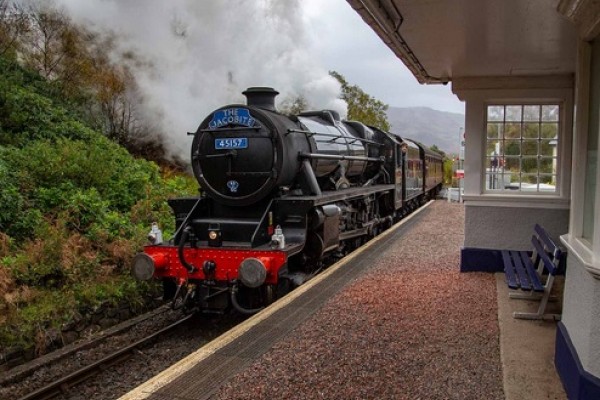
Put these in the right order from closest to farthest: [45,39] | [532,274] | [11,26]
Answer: [532,274], [11,26], [45,39]

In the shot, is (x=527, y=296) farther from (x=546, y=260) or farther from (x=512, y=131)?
(x=512, y=131)

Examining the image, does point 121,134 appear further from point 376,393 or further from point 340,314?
point 376,393

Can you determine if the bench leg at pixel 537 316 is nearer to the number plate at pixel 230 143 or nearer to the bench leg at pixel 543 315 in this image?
the bench leg at pixel 543 315

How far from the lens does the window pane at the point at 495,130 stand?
24.7 ft

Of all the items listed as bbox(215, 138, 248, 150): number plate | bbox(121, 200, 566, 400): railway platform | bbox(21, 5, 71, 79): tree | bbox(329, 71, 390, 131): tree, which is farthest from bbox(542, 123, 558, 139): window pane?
bbox(329, 71, 390, 131): tree

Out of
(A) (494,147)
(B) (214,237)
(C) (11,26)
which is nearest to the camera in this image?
(B) (214,237)

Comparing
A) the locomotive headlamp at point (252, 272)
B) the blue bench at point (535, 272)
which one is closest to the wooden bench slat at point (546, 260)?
the blue bench at point (535, 272)

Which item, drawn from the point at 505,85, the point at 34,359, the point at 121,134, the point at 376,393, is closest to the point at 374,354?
the point at 376,393

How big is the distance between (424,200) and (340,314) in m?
17.1

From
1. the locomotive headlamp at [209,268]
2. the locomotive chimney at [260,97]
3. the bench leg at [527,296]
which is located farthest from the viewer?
the locomotive chimney at [260,97]

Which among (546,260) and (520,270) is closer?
(546,260)

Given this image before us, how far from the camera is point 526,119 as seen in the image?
748 cm

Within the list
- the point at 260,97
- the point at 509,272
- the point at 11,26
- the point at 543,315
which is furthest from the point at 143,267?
the point at 11,26

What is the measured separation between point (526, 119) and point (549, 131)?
36 cm
